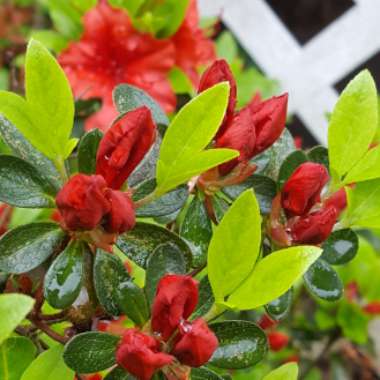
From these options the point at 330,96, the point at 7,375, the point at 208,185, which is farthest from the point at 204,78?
the point at 330,96

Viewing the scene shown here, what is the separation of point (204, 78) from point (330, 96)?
6.44 feet

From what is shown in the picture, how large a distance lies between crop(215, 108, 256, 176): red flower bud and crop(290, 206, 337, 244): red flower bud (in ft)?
0.26

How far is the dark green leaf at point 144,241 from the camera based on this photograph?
0.73 metres

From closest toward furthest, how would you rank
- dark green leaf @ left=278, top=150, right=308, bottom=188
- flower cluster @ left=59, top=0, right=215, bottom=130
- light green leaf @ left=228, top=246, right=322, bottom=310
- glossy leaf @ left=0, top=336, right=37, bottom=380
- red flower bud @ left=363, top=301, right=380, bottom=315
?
light green leaf @ left=228, top=246, right=322, bottom=310 → glossy leaf @ left=0, top=336, right=37, bottom=380 → dark green leaf @ left=278, top=150, right=308, bottom=188 → flower cluster @ left=59, top=0, right=215, bottom=130 → red flower bud @ left=363, top=301, right=380, bottom=315

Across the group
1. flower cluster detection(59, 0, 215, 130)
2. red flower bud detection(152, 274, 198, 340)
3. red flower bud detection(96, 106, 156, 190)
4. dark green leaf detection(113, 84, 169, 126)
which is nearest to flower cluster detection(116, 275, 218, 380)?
red flower bud detection(152, 274, 198, 340)

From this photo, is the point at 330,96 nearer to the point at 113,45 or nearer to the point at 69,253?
the point at 113,45

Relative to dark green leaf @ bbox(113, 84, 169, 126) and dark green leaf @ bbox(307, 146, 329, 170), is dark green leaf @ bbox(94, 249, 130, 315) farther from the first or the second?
dark green leaf @ bbox(307, 146, 329, 170)

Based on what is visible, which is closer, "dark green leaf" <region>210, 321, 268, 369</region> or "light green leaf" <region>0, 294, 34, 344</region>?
"light green leaf" <region>0, 294, 34, 344</region>

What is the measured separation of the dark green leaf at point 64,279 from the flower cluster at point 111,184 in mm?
32

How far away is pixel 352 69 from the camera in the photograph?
2674 mm

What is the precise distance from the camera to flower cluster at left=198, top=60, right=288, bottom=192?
2.39 ft

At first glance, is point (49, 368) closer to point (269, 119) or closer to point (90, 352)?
point (90, 352)

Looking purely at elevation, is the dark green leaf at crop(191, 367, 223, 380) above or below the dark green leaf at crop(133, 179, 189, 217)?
below

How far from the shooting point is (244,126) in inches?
28.5
